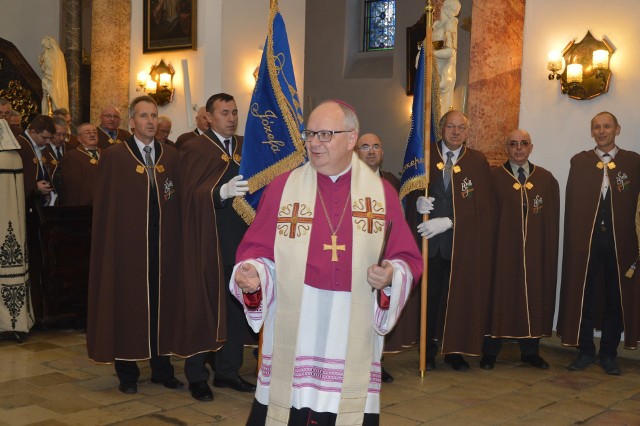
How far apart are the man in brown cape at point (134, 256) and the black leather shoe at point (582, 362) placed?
3471mm

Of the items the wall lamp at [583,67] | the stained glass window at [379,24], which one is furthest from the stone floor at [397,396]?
the stained glass window at [379,24]

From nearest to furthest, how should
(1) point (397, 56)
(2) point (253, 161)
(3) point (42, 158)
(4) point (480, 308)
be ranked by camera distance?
(2) point (253, 161), (4) point (480, 308), (3) point (42, 158), (1) point (397, 56)

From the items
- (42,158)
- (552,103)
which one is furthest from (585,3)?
(42,158)

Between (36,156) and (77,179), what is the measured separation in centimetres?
63

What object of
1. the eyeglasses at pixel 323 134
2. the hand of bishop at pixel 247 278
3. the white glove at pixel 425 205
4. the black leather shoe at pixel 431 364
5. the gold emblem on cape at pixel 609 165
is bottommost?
the black leather shoe at pixel 431 364

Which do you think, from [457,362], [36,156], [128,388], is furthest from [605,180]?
[36,156]

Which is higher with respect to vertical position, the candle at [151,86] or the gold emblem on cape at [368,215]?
the candle at [151,86]

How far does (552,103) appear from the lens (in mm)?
7730

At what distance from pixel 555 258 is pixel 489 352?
111 centimetres

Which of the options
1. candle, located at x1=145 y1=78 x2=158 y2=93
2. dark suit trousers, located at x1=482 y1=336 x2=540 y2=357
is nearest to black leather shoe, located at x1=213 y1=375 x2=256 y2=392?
dark suit trousers, located at x1=482 y1=336 x2=540 y2=357

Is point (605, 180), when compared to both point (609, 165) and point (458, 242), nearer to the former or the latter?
point (609, 165)

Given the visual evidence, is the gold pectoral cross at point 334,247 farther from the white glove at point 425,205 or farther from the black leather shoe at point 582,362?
the black leather shoe at point 582,362

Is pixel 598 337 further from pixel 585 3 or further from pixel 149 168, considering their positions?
pixel 149 168

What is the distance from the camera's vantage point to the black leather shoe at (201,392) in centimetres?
537
